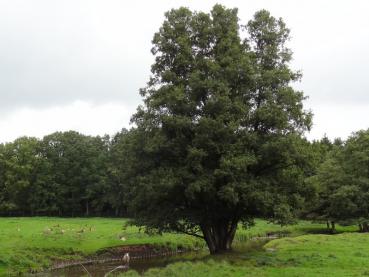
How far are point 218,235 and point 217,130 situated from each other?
9095mm

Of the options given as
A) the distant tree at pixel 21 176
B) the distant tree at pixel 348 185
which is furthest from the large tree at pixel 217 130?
the distant tree at pixel 21 176

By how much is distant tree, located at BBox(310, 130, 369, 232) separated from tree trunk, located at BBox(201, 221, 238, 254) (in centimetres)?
2661

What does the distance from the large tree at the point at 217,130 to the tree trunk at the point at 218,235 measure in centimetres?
8

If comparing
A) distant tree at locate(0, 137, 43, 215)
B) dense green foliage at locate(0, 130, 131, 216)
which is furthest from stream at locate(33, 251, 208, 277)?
distant tree at locate(0, 137, 43, 215)

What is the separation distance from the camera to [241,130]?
3347 cm

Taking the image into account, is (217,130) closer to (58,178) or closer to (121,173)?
(121,173)

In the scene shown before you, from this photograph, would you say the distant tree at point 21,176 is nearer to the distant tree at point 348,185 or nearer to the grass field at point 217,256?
the grass field at point 217,256

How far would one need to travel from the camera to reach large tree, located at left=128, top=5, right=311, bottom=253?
3212 cm

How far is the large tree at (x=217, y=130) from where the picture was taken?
3212 centimetres

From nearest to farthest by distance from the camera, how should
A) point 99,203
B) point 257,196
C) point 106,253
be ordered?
1. point 257,196
2. point 106,253
3. point 99,203

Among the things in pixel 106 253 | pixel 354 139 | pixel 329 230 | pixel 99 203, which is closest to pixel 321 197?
pixel 329 230

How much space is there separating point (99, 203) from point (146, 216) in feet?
277

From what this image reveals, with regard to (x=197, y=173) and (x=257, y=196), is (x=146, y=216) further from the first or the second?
(x=257, y=196)

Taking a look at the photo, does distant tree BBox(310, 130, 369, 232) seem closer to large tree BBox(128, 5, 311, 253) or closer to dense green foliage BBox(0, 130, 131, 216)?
large tree BBox(128, 5, 311, 253)
